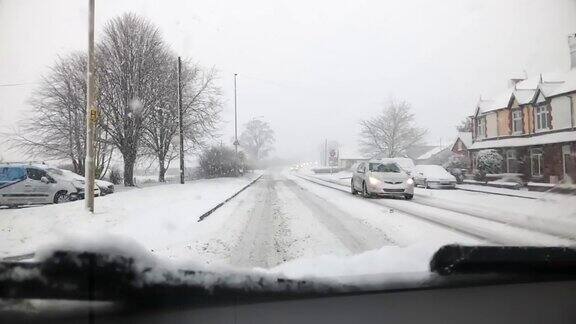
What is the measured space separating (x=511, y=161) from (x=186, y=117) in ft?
8.60

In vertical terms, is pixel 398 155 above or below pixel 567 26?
below

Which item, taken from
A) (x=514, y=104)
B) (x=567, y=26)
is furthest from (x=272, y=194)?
(x=567, y=26)

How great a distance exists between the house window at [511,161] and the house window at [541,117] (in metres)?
0.28

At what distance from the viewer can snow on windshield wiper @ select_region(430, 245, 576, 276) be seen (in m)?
2.00

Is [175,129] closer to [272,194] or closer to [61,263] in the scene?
[61,263]

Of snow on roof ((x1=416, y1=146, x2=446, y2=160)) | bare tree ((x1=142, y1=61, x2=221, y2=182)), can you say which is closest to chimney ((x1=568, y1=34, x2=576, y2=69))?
snow on roof ((x1=416, y1=146, x2=446, y2=160))

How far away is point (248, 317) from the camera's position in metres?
1.65

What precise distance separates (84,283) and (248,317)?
713 millimetres

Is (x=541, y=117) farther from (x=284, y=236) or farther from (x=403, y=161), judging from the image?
(x=284, y=236)

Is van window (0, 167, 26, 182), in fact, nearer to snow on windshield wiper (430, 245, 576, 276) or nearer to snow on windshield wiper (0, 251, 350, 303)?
snow on windshield wiper (0, 251, 350, 303)

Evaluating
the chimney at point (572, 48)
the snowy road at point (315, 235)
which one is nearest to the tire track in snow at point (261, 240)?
the snowy road at point (315, 235)

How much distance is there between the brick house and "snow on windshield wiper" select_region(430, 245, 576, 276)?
761 mm

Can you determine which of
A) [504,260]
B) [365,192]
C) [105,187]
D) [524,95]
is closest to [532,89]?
[524,95]

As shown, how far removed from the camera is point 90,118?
256 centimetres
